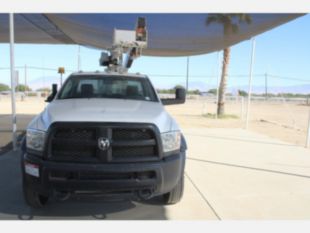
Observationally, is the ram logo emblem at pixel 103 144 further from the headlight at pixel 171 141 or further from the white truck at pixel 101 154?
the headlight at pixel 171 141

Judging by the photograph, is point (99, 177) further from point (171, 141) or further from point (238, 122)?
point (238, 122)

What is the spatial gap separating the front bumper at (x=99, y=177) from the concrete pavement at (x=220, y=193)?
27cm

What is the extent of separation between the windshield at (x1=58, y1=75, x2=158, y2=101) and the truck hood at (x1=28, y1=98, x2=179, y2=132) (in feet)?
1.72

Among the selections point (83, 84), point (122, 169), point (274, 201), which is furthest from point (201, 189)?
point (83, 84)

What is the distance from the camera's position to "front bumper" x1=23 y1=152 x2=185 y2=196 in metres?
3.42

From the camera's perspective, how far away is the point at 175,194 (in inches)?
167

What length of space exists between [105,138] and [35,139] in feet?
2.72

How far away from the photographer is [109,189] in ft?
11.3

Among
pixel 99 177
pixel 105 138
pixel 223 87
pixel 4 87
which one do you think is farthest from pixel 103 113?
pixel 4 87

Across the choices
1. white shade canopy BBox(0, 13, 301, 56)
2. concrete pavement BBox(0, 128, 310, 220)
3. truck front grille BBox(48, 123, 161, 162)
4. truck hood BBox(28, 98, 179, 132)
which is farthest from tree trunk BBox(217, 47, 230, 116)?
truck front grille BBox(48, 123, 161, 162)

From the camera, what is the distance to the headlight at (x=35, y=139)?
11.8ft

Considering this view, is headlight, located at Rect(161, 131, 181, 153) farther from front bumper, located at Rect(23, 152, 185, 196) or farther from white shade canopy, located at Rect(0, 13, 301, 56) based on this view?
white shade canopy, located at Rect(0, 13, 301, 56)

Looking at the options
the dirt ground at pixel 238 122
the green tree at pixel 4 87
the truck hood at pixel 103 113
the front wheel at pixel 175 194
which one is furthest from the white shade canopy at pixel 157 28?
the green tree at pixel 4 87
